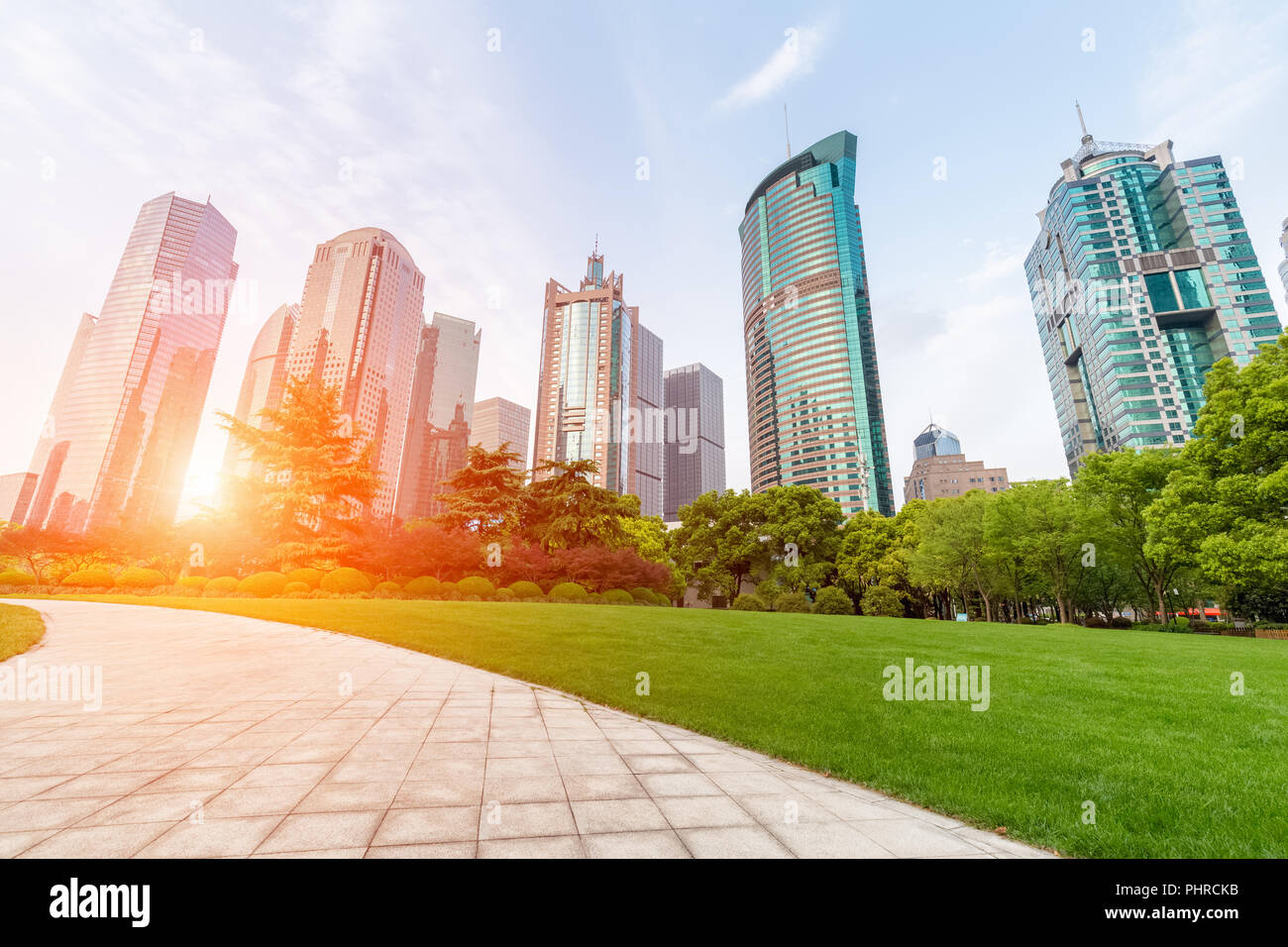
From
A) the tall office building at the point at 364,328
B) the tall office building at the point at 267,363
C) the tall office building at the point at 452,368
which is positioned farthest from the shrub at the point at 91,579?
the tall office building at the point at 452,368

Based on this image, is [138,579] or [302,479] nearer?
[138,579]

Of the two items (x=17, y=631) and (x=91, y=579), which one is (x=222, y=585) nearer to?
(x=91, y=579)

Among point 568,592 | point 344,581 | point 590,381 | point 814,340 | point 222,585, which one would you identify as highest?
point 814,340

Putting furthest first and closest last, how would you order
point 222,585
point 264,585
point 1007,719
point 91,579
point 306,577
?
point 91,579, point 306,577, point 222,585, point 264,585, point 1007,719

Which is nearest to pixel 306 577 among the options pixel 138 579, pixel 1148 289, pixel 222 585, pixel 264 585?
pixel 264 585

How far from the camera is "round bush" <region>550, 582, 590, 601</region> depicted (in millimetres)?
29219

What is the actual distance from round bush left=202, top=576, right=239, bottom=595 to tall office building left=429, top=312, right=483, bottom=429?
168165mm

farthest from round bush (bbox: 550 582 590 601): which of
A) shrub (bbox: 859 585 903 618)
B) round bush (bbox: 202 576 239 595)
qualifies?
shrub (bbox: 859 585 903 618)

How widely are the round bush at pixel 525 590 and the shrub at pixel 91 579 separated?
23.1 metres

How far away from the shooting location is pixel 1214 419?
25.1 meters

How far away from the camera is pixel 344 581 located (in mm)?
26375

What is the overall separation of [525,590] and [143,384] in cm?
15540
